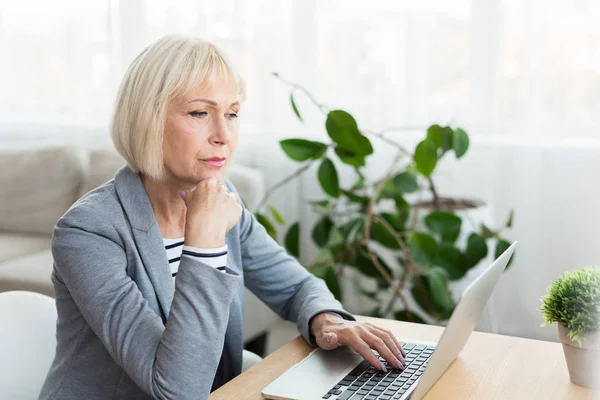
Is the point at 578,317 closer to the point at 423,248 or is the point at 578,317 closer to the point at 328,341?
the point at 328,341

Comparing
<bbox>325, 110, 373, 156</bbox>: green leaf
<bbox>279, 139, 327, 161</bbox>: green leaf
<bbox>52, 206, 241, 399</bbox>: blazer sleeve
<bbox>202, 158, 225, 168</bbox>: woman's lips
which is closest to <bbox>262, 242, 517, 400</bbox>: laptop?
<bbox>52, 206, 241, 399</bbox>: blazer sleeve

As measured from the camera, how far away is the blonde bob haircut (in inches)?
49.8

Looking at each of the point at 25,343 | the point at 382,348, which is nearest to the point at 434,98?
the point at 382,348

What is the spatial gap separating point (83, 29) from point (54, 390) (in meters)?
2.77

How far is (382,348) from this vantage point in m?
1.19

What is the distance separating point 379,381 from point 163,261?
40 centimetres

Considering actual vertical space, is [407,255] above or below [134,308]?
below

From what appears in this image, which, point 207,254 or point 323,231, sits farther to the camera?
point 323,231

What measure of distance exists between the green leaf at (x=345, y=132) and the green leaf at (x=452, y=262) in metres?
0.46

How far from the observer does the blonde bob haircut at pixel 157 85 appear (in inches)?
49.8

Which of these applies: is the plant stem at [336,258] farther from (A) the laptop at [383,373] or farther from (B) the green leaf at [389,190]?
(A) the laptop at [383,373]

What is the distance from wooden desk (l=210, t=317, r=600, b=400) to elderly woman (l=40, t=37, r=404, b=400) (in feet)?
0.18

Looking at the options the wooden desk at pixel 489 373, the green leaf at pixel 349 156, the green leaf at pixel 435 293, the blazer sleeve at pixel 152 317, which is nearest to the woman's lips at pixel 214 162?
the blazer sleeve at pixel 152 317

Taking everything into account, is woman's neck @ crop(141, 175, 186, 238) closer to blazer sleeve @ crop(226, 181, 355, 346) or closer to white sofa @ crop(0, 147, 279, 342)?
blazer sleeve @ crop(226, 181, 355, 346)
